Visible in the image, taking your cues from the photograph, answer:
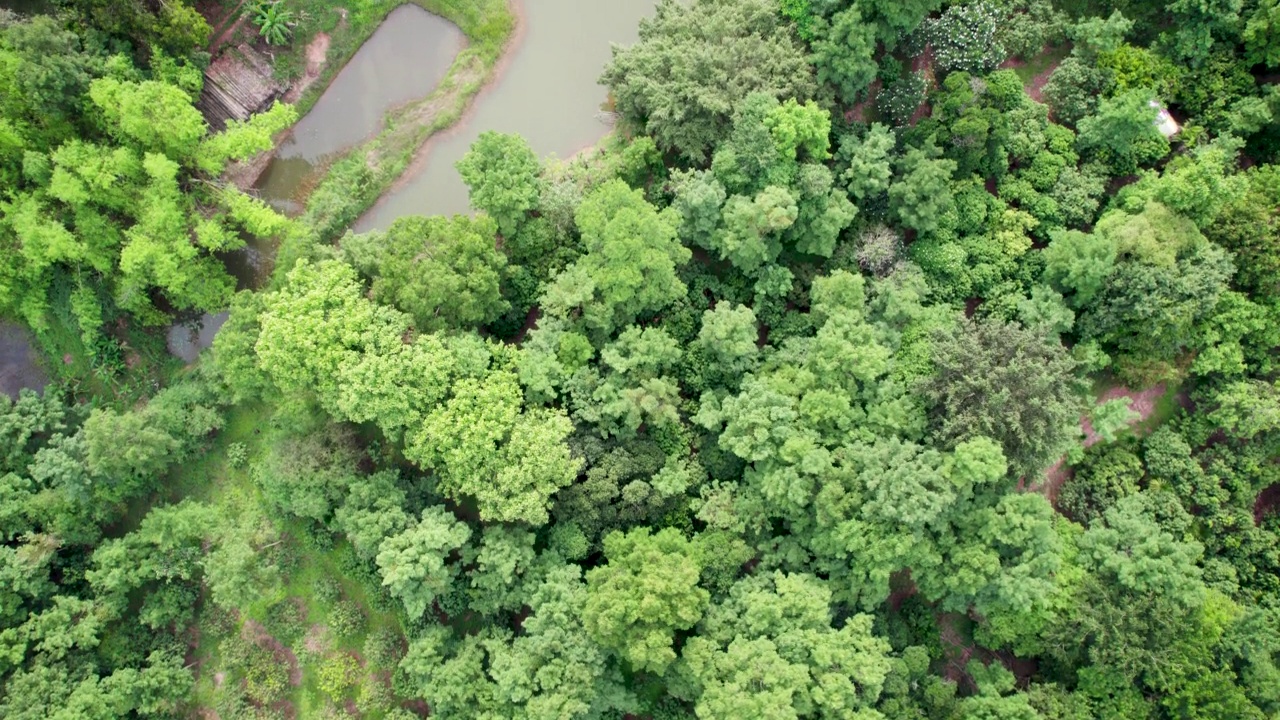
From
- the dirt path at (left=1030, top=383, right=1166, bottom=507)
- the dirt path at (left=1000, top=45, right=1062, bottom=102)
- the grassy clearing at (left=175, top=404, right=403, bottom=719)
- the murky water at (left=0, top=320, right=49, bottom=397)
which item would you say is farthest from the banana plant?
the dirt path at (left=1030, top=383, right=1166, bottom=507)

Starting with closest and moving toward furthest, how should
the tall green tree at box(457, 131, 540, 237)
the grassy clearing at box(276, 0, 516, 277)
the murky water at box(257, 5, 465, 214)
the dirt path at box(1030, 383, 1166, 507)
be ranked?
1. the tall green tree at box(457, 131, 540, 237)
2. the dirt path at box(1030, 383, 1166, 507)
3. the grassy clearing at box(276, 0, 516, 277)
4. the murky water at box(257, 5, 465, 214)

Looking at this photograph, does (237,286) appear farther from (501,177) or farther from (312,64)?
(501,177)

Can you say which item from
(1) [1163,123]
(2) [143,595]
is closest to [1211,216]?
(1) [1163,123]

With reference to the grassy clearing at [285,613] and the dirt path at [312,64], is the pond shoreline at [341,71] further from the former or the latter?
the grassy clearing at [285,613]

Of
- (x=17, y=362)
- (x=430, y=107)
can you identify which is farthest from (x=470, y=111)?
(x=17, y=362)

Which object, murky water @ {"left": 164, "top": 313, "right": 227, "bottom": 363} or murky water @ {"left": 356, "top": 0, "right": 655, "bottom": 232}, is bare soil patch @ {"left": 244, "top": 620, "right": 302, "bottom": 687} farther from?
murky water @ {"left": 356, "top": 0, "right": 655, "bottom": 232}

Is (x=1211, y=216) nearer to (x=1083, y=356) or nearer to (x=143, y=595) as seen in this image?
(x=1083, y=356)
